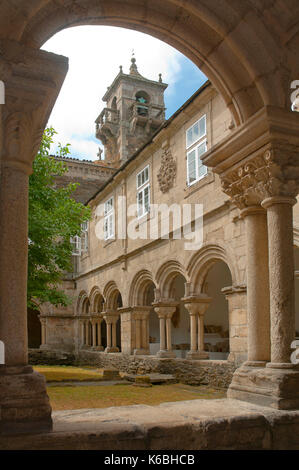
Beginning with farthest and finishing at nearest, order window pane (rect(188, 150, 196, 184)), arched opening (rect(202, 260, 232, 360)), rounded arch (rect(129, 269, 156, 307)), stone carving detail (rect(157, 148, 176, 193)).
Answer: arched opening (rect(202, 260, 232, 360)) → rounded arch (rect(129, 269, 156, 307)) → stone carving detail (rect(157, 148, 176, 193)) → window pane (rect(188, 150, 196, 184))

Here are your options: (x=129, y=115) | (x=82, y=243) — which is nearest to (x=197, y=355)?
(x=82, y=243)

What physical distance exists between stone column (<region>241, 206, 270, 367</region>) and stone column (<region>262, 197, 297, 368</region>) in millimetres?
258

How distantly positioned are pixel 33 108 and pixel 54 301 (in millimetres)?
8870

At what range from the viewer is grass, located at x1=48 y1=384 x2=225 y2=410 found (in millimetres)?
7930

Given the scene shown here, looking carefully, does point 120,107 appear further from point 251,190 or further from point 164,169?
point 251,190

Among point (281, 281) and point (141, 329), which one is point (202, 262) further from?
point (281, 281)

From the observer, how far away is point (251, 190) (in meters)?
3.90

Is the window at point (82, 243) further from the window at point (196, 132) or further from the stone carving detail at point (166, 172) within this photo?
the window at point (196, 132)

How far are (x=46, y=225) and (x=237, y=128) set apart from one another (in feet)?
23.2

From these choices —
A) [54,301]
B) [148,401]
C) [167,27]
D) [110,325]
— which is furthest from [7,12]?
[110,325]

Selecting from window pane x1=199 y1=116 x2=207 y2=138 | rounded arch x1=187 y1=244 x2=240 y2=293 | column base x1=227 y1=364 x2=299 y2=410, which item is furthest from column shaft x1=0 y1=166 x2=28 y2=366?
window pane x1=199 y1=116 x2=207 y2=138

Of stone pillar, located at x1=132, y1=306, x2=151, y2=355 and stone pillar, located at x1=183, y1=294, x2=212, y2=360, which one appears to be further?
stone pillar, located at x1=132, y1=306, x2=151, y2=355

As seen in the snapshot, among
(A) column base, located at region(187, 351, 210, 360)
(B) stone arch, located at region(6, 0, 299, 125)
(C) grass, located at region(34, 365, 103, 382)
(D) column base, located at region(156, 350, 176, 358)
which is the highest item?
(B) stone arch, located at region(6, 0, 299, 125)

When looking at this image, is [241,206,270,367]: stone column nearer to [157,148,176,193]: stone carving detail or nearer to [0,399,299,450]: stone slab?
[0,399,299,450]: stone slab
